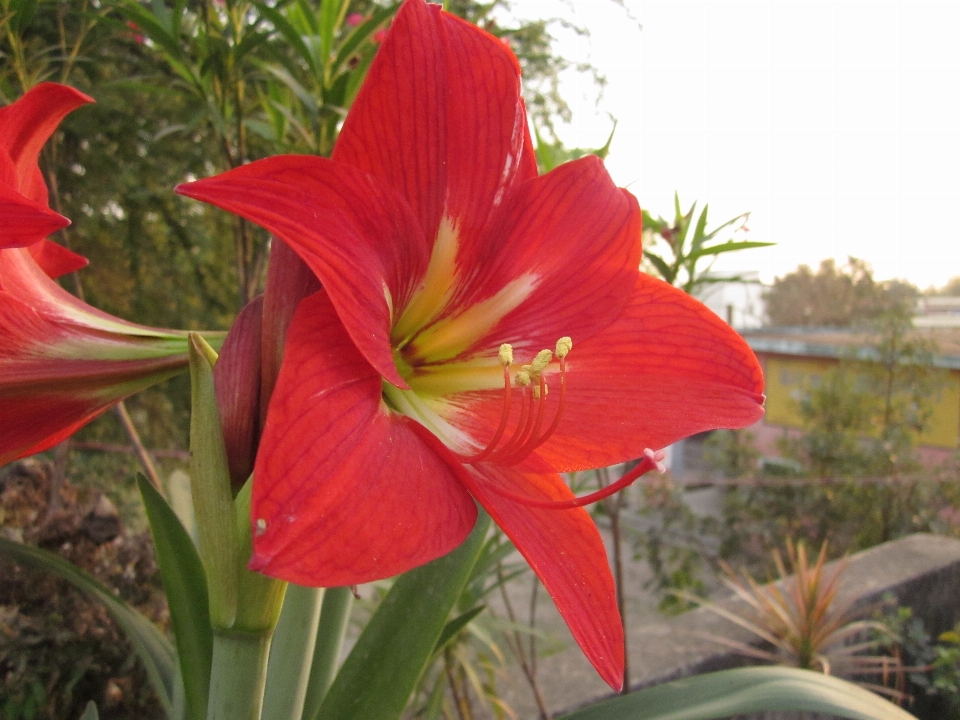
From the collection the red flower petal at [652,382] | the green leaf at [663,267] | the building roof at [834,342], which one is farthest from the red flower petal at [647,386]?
the building roof at [834,342]

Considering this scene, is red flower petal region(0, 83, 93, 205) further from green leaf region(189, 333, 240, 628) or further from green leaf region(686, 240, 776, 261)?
green leaf region(686, 240, 776, 261)

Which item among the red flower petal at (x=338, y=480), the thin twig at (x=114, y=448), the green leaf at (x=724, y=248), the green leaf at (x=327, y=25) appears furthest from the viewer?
the thin twig at (x=114, y=448)

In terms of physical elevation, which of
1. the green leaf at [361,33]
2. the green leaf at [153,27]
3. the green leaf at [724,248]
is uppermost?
the green leaf at [361,33]

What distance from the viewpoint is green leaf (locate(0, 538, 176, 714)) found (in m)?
0.60

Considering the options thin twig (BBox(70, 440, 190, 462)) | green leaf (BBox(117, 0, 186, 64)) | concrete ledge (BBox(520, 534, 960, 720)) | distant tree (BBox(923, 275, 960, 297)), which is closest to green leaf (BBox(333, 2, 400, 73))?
green leaf (BBox(117, 0, 186, 64))

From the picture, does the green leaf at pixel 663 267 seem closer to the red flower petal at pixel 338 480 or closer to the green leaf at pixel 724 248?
the green leaf at pixel 724 248

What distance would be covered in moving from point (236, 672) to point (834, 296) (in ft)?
22.7

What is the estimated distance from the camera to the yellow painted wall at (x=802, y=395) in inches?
149

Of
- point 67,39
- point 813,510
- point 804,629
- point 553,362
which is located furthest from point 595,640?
point 813,510

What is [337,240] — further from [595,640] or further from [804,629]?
[804,629]

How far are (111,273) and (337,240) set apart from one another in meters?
1.50

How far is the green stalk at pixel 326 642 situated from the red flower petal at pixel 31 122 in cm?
38

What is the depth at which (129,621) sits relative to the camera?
64 cm

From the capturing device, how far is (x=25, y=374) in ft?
1.12
